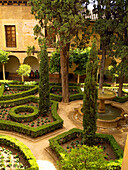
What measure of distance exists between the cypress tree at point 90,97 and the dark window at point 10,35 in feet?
50.8

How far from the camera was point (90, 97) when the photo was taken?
7.60 metres

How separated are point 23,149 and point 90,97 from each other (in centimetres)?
389

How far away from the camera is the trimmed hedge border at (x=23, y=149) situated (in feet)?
22.7

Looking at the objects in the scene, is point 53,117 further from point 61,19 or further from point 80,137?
point 61,19

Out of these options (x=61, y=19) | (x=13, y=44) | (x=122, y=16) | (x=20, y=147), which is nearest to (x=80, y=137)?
(x=20, y=147)

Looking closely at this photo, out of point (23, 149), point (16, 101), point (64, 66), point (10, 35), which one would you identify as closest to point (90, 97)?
point (23, 149)

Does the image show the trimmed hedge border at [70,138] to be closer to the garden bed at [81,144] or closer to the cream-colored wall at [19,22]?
the garden bed at [81,144]

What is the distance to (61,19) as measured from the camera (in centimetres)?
1264

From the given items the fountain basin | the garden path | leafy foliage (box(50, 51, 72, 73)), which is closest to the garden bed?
the garden path

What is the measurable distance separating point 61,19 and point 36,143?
8820 millimetres

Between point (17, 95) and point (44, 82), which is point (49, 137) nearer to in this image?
point (44, 82)

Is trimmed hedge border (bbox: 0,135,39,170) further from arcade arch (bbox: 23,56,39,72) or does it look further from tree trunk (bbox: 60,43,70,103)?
arcade arch (bbox: 23,56,39,72)

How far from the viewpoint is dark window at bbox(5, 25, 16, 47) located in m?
20.1

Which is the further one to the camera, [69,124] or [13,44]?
[13,44]
